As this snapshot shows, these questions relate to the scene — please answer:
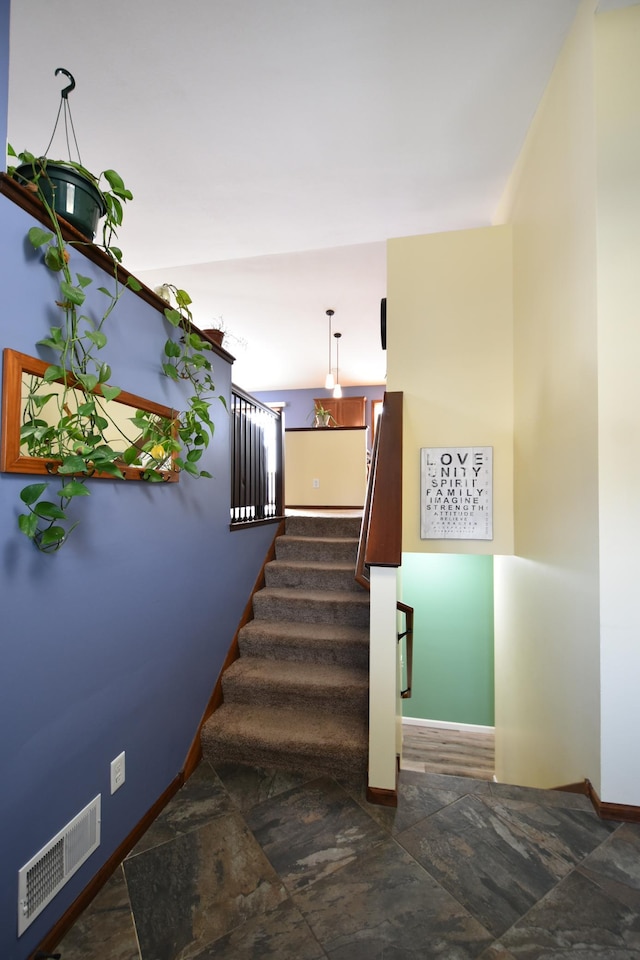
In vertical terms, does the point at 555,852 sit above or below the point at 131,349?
below

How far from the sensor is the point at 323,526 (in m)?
3.56

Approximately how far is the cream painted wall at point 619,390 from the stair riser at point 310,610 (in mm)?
1338

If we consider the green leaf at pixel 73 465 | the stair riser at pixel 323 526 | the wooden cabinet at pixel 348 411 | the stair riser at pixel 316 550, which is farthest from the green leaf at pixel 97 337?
the wooden cabinet at pixel 348 411

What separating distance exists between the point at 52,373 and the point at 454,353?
8.04 ft

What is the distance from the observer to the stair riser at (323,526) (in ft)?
11.5

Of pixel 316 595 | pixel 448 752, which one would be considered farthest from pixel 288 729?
pixel 448 752

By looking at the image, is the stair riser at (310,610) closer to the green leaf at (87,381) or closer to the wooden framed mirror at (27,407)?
the wooden framed mirror at (27,407)

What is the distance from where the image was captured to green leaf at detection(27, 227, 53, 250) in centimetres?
110

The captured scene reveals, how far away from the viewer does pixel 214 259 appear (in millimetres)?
3451

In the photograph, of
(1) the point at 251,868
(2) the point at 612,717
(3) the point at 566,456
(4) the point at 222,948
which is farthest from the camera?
(3) the point at 566,456

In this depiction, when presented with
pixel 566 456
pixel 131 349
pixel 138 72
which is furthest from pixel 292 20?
pixel 566 456

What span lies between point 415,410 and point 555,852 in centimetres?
229

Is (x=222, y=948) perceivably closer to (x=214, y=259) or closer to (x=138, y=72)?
(x=138, y=72)

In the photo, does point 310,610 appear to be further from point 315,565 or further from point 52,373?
point 52,373
